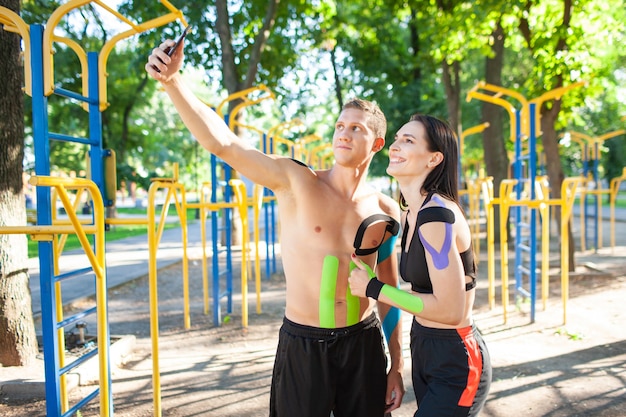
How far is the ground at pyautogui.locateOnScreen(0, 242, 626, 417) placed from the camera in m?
3.71

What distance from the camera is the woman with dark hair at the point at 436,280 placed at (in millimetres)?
1741

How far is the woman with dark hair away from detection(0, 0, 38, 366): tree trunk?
135 inches

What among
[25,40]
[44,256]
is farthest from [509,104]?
[44,256]

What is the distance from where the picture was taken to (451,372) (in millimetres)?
1834

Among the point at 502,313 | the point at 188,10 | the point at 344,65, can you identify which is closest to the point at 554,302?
the point at 502,313

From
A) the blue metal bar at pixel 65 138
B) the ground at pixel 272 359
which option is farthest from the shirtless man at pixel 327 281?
the ground at pixel 272 359

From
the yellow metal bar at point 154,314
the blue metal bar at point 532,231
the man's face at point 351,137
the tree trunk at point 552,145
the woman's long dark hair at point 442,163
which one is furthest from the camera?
the tree trunk at point 552,145

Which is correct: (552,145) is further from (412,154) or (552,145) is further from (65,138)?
(65,138)

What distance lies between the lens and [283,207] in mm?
2146

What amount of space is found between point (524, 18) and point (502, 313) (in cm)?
525

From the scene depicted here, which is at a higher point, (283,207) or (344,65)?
(344,65)

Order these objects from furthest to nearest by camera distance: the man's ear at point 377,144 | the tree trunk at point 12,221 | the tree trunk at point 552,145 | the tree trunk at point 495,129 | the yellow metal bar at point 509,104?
1. the tree trunk at point 495,129
2. the tree trunk at point 552,145
3. the yellow metal bar at point 509,104
4. the tree trunk at point 12,221
5. the man's ear at point 377,144

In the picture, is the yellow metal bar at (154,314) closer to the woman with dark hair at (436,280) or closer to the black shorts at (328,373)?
the black shorts at (328,373)

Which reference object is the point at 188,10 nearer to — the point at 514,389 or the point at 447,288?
the point at 514,389
